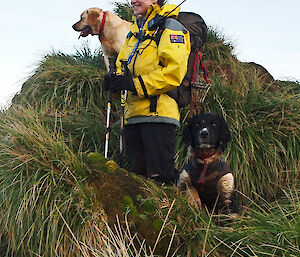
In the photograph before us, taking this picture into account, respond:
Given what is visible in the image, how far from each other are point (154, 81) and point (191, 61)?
0.80 metres

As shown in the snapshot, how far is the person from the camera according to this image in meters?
3.38

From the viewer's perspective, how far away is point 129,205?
2758 mm

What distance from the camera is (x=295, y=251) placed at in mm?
2213

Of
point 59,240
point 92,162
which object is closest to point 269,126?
point 92,162

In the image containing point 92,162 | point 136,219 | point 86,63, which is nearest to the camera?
point 136,219

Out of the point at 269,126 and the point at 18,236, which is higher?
the point at 269,126

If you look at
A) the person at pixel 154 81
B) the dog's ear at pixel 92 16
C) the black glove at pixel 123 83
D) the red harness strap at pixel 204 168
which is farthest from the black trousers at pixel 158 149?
the dog's ear at pixel 92 16

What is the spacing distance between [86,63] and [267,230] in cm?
516

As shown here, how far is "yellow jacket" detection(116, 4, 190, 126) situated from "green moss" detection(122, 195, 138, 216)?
0.97 metres

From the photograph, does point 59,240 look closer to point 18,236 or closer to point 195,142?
point 18,236

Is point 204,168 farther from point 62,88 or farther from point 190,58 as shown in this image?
point 62,88

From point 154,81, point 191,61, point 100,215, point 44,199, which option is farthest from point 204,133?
point 44,199

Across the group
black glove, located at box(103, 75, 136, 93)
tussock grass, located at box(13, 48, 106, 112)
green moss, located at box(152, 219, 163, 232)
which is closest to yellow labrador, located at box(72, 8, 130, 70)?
tussock grass, located at box(13, 48, 106, 112)

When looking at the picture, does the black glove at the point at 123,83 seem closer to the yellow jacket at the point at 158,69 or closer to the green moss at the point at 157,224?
the yellow jacket at the point at 158,69
